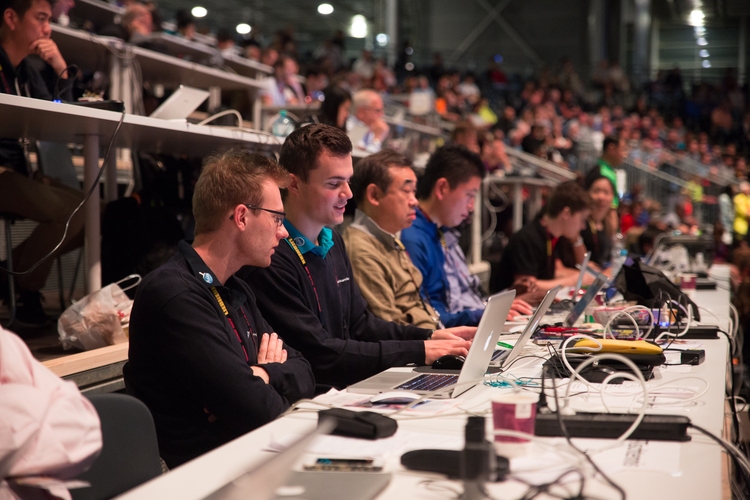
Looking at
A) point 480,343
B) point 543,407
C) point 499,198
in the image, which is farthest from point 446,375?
point 499,198

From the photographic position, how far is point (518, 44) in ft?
60.0

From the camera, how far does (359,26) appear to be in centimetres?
1794

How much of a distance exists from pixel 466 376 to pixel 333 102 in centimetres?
330

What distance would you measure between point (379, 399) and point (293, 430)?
0.28m

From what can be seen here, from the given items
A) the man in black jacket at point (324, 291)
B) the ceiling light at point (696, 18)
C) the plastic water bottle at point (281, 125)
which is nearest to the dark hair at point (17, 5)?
the plastic water bottle at point (281, 125)

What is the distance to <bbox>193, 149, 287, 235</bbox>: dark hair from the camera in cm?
189

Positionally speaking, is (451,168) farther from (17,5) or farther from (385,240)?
(17,5)

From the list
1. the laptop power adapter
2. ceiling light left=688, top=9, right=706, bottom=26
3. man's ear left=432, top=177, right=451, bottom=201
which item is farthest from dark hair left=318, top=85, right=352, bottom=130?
ceiling light left=688, top=9, right=706, bottom=26

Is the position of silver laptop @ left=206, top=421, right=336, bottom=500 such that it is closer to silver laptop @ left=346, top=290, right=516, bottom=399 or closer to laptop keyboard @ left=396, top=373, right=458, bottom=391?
silver laptop @ left=346, top=290, right=516, bottom=399

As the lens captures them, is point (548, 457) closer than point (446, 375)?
Yes

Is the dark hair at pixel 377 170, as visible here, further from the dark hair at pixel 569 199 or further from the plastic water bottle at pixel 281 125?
the dark hair at pixel 569 199

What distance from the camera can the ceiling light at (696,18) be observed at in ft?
60.1

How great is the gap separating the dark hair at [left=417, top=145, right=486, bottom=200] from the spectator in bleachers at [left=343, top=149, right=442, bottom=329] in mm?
423

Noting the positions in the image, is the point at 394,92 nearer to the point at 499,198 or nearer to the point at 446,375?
the point at 499,198
